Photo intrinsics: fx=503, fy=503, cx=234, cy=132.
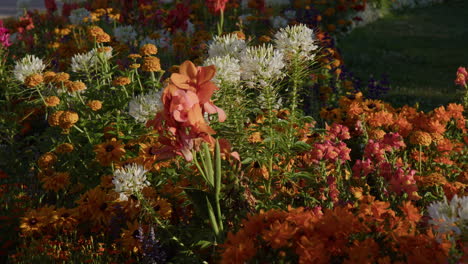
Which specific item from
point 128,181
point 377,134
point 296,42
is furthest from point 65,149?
point 377,134

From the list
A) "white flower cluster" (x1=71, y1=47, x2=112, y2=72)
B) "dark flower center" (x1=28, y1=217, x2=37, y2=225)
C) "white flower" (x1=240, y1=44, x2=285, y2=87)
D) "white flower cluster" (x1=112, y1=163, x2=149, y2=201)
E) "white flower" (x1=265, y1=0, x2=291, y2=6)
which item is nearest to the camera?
"white flower cluster" (x1=112, y1=163, x2=149, y2=201)

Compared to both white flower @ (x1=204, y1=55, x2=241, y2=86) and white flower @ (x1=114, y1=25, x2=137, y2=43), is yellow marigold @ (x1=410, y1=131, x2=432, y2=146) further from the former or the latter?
white flower @ (x1=114, y1=25, x2=137, y2=43)

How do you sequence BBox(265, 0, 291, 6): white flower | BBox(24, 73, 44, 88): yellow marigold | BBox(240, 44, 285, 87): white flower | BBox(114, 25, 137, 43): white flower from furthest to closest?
BBox(265, 0, 291, 6): white flower, BBox(114, 25, 137, 43): white flower, BBox(24, 73, 44, 88): yellow marigold, BBox(240, 44, 285, 87): white flower

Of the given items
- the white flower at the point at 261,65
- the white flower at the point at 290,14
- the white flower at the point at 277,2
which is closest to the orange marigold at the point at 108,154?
the white flower at the point at 261,65

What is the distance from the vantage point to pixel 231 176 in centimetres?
248

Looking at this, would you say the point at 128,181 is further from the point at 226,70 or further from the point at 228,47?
the point at 228,47

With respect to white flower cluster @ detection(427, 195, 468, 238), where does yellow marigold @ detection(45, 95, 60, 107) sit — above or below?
below

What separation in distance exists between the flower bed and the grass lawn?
2.56 m

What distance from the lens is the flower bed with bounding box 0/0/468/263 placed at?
1980 millimetres

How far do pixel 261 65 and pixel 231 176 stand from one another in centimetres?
71

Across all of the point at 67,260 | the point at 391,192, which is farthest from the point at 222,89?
the point at 67,260

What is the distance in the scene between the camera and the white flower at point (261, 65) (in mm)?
2822

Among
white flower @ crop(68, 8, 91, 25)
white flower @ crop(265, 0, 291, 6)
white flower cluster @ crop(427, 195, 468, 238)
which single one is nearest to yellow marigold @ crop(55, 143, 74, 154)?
white flower cluster @ crop(427, 195, 468, 238)

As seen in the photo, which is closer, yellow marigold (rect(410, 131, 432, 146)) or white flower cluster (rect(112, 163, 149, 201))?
white flower cluster (rect(112, 163, 149, 201))
